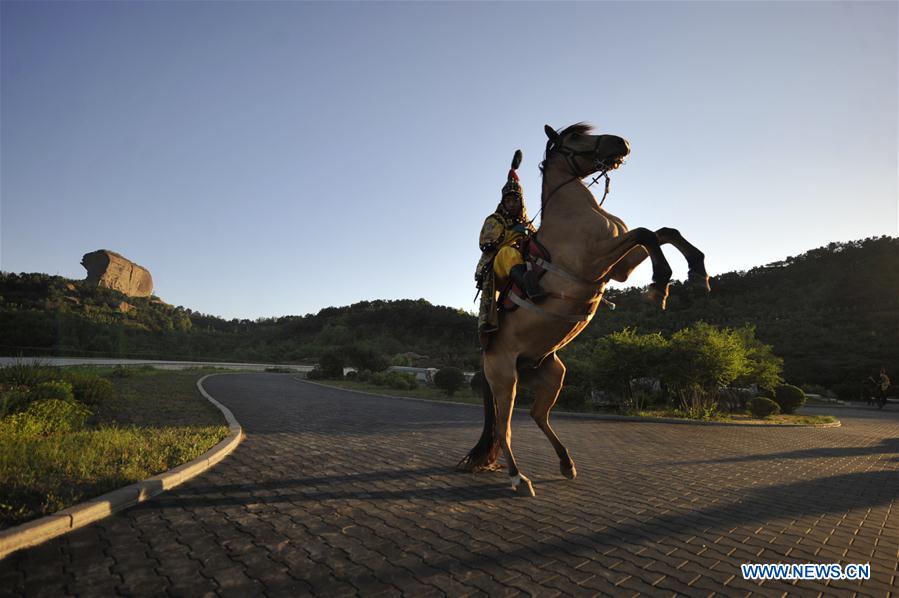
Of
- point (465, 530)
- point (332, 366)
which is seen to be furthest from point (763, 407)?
point (332, 366)

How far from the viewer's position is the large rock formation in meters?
84.4

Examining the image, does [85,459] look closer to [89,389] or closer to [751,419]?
[89,389]

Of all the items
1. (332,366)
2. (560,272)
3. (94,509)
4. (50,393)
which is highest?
(560,272)

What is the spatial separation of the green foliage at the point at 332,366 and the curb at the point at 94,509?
23294mm

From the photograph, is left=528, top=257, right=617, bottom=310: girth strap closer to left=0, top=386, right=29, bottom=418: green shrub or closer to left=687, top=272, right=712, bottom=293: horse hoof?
left=687, top=272, right=712, bottom=293: horse hoof

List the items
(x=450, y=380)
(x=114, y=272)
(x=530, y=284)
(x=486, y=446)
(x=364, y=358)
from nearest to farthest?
(x=530, y=284) < (x=486, y=446) < (x=450, y=380) < (x=364, y=358) < (x=114, y=272)

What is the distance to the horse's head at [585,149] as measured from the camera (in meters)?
4.11

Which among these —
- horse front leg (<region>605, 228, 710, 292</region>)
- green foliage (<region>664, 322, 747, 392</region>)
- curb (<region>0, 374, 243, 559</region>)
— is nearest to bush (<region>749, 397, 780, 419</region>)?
green foliage (<region>664, 322, 747, 392</region>)

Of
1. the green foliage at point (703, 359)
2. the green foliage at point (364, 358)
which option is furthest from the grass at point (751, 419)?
the green foliage at point (364, 358)

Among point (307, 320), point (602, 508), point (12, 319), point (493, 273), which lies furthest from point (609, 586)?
point (307, 320)

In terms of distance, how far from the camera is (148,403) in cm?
1133

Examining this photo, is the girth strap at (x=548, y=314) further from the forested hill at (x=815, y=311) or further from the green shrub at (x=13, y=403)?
the forested hill at (x=815, y=311)

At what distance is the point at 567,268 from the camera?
4.11 meters

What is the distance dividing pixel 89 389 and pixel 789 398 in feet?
78.2
